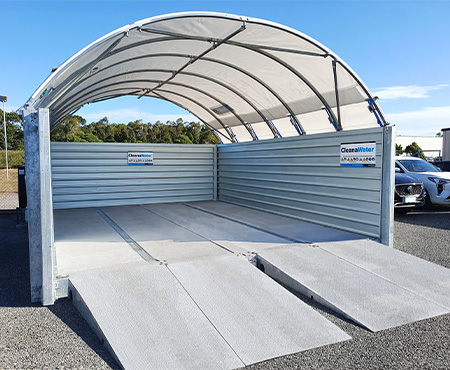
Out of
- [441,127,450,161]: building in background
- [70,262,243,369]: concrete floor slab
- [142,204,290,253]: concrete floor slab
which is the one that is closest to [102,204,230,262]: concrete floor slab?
[142,204,290,253]: concrete floor slab

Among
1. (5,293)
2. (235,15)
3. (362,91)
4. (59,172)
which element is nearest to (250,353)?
(5,293)

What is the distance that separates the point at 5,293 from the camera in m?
4.69

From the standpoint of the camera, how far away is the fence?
1447 cm

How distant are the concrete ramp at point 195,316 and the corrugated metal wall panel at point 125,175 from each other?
6.92 meters

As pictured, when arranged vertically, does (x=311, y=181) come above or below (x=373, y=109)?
below

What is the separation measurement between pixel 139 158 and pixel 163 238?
557 cm

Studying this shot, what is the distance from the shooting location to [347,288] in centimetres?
447

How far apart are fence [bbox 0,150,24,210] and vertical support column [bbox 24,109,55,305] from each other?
33.9ft

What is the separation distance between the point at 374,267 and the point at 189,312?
2.76m

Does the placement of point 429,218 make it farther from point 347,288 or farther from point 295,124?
point 347,288

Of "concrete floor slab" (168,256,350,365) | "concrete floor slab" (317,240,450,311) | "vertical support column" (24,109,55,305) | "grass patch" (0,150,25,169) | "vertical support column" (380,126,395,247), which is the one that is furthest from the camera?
"grass patch" (0,150,25,169)

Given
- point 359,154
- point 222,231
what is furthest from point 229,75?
point 222,231

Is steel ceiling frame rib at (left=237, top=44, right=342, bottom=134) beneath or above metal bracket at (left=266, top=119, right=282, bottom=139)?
above

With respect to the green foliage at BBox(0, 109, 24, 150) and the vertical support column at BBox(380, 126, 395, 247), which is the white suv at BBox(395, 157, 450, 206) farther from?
the green foliage at BBox(0, 109, 24, 150)
